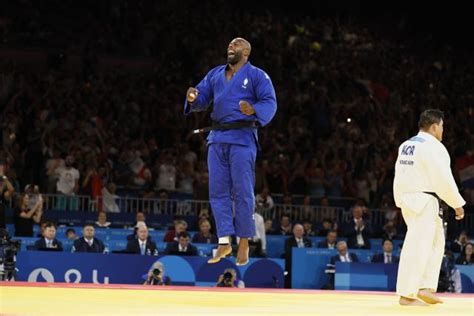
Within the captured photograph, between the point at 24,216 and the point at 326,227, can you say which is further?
the point at 326,227

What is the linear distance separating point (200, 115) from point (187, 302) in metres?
12.8

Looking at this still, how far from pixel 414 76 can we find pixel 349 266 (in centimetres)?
1073

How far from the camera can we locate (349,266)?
1484 centimetres

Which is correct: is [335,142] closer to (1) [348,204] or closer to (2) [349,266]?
(1) [348,204]

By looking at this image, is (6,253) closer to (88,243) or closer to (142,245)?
(88,243)

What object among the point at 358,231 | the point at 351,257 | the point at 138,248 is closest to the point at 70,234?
the point at 138,248

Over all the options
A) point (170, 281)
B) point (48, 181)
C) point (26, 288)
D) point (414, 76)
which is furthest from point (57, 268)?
point (414, 76)

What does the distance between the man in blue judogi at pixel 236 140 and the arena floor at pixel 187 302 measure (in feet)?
2.15

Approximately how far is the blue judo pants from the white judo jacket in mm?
1304

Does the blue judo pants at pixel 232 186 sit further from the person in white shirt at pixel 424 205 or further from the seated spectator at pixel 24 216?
the seated spectator at pixel 24 216

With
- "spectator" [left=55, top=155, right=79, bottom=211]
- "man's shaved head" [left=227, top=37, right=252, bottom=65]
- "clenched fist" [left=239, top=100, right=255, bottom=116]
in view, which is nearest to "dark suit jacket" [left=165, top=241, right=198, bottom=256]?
"spectator" [left=55, top=155, right=79, bottom=211]

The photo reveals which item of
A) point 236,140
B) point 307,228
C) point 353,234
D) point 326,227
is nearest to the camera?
point 236,140

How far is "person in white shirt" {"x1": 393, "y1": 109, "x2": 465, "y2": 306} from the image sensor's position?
8227mm

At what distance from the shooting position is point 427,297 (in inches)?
323
